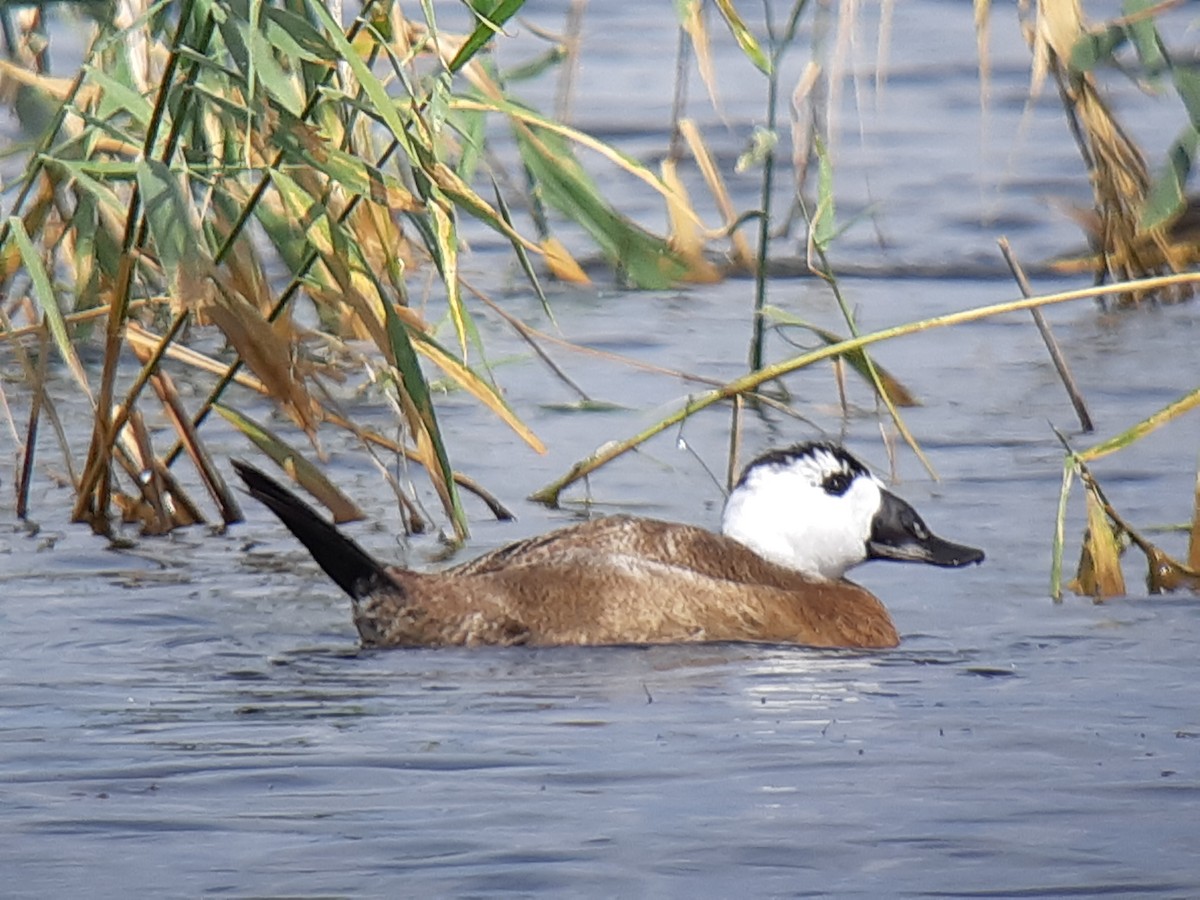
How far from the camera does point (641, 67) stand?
14.1 metres

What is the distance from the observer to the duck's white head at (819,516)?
642 cm

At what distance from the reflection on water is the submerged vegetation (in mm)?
353

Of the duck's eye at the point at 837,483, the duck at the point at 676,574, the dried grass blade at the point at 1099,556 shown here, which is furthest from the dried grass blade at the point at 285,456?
the dried grass blade at the point at 1099,556

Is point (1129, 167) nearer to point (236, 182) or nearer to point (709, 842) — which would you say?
point (236, 182)

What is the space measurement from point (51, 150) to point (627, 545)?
1630mm

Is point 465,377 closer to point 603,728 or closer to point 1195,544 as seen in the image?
point 603,728

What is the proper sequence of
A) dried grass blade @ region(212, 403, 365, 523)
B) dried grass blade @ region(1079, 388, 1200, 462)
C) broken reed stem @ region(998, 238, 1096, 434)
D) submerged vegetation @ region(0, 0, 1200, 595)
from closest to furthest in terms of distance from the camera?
1. submerged vegetation @ region(0, 0, 1200, 595)
2. dried grass blade @ region(1079, 388, 1200, 462)
3. dried grass blade @ region(212, 403, 365, 523)
4. broken reed stem @ region(998, 238, 1096, 434)

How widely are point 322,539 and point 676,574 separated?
84cm

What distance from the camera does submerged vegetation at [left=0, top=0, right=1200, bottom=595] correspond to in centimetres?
504

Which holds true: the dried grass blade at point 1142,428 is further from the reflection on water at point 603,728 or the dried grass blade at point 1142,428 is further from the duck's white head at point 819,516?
the duck's white head at point 819,516

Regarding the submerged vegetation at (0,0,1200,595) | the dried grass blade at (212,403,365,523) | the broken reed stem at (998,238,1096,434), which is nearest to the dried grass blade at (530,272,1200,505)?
the submerged vegetation at (0,0,1200,595)

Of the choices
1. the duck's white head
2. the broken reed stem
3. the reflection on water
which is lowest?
the reflection on water

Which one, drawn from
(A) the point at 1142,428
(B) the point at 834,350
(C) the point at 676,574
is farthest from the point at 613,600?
(A) the point at 1142,428

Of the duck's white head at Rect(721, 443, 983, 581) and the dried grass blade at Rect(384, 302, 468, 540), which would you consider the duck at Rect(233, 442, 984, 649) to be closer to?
the duck's white head at Rect(721, 443, 983, 581)
